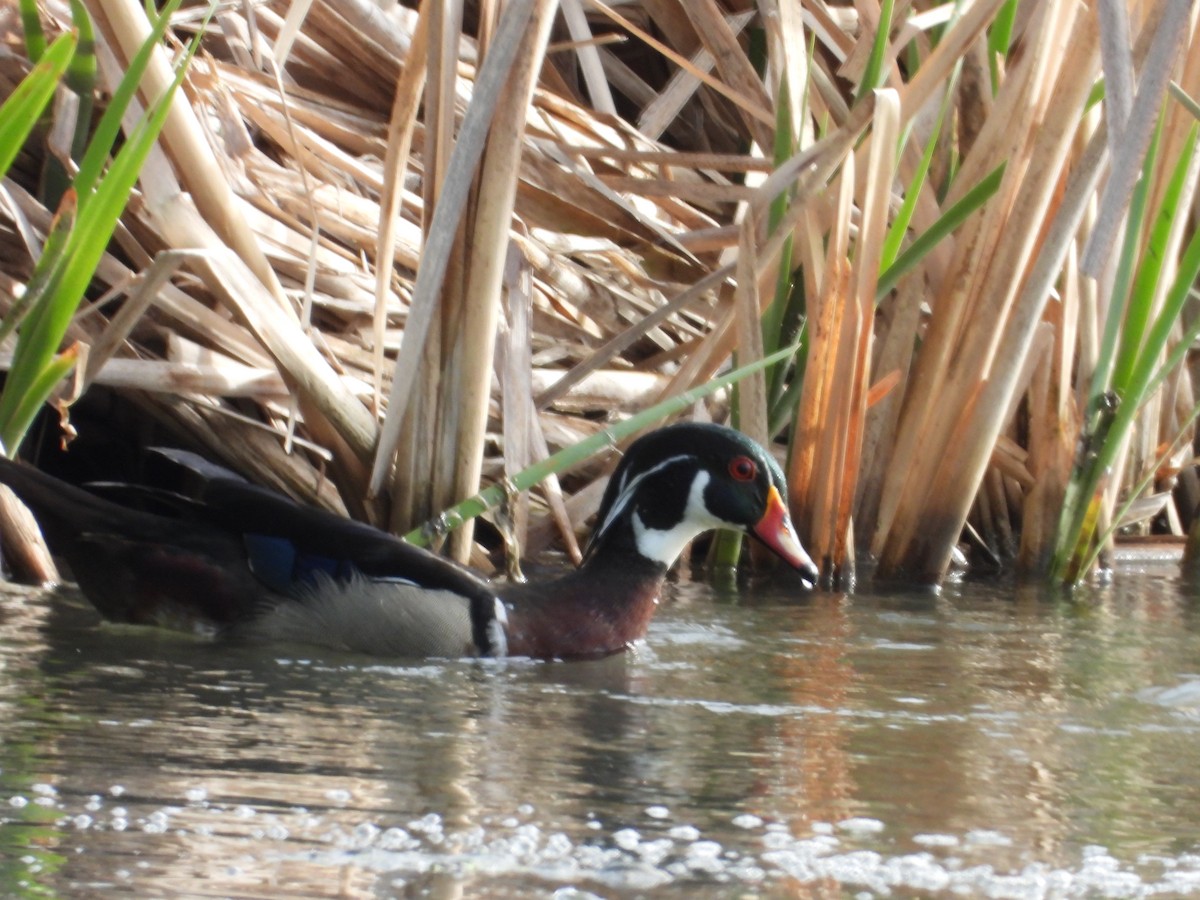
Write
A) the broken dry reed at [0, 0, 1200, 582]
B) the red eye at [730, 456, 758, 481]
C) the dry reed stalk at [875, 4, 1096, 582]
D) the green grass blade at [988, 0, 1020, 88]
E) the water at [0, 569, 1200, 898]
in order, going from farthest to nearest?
the green grass blade at [988, 0, 1020, 88] < the dry reed stalk at [875, 4, 1096, 582] < the red eye at [730, 456, 758, 481] < the broken dry reed at [0, 0, 1200, 582] < the water at [0, 569, 1200, 898]

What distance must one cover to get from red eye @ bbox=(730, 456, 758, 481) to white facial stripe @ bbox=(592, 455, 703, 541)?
125 millimetres

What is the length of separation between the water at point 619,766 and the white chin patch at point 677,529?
0.22m

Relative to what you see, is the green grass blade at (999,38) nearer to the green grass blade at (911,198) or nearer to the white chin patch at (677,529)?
the green grass blade at (911,198)

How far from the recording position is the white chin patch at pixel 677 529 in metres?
5.30

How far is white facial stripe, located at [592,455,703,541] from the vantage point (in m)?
5.34

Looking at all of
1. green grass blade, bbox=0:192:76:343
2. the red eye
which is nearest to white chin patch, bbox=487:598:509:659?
the red eye

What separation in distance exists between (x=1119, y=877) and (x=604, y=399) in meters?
3.80

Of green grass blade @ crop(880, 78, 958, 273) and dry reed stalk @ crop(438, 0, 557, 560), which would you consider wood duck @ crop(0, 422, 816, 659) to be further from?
green grass blade @ crop(880, 78, 958, 273)

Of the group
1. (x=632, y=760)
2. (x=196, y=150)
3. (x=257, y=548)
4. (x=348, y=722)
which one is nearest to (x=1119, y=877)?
(x=632, y=760)

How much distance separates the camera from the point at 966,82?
5.92 metres

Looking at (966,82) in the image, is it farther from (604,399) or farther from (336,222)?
(336,222)

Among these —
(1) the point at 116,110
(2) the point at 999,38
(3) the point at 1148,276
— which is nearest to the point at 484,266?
(1) the point at 116,110

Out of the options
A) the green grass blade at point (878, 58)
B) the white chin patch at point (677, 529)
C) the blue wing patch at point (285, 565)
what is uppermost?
the green grass blade at point (878, 58)

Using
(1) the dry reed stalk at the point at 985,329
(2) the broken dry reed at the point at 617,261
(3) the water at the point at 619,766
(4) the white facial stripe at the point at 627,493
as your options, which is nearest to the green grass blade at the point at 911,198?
(2) the broken dry reed at the point at 617,261
